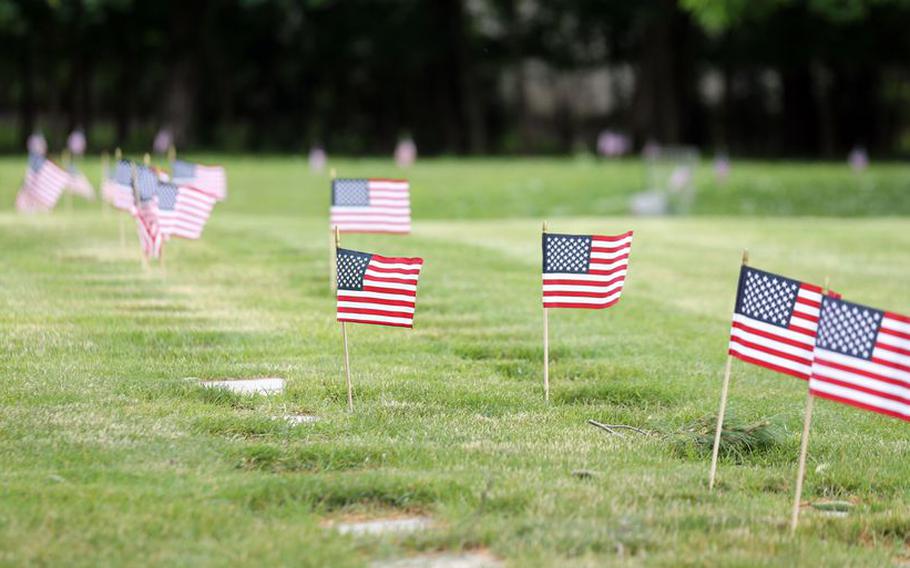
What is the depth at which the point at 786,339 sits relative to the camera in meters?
6.83

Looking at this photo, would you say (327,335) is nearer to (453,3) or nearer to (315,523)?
(315,523)

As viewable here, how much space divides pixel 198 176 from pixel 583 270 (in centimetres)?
759

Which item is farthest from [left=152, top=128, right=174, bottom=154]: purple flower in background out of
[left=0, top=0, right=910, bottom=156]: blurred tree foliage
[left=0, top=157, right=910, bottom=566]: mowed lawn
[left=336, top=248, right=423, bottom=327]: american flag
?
[left=336, top=248, right=423, bottom=327]: american flag

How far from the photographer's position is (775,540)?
602 cm

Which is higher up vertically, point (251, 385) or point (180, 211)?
point (180, 211)

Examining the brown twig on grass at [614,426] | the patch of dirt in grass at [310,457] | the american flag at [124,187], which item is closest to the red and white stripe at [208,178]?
the american flag at [124,187]

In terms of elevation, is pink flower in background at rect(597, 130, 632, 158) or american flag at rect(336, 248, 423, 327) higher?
pink flower in background at rect(597, 130, 632, 158)

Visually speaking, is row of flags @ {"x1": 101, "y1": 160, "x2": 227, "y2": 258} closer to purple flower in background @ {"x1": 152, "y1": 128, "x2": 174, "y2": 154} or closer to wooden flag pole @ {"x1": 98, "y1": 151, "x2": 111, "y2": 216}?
wooden flag pole @ {"x1": 98, "y1": 151, "x2": 111, "y2": 216}

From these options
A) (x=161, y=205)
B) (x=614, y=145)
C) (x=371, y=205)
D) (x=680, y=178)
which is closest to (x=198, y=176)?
(x=161, y=205)

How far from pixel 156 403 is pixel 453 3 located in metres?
43.6

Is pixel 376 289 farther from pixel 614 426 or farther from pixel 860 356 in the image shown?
pixel 860 356

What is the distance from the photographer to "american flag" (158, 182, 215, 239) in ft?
40.6

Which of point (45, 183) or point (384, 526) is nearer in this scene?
point (384, 526)

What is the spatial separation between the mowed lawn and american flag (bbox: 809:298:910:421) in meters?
0.64
